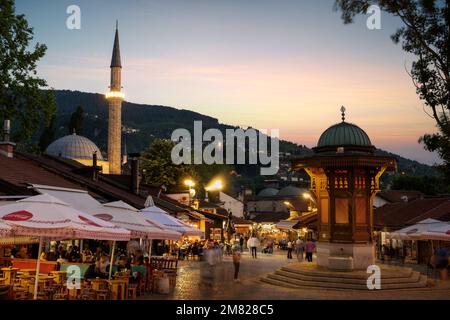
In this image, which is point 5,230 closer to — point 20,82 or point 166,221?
point 166,221

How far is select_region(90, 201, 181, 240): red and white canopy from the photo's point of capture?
16.9 m

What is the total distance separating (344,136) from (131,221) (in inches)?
374

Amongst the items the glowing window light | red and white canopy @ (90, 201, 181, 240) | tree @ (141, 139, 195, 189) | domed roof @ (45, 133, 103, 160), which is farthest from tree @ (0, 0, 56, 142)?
the glowing window light

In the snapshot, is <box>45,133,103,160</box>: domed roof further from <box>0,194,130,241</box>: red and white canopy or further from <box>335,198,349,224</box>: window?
<box>0,194,130,241</box>: red and white canopy

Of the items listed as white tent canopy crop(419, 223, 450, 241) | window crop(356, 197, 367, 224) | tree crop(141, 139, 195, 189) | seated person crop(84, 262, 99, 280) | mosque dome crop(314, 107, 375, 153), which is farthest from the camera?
tree crop(141, 139, 195, 189)

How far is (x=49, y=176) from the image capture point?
24969 millimetres

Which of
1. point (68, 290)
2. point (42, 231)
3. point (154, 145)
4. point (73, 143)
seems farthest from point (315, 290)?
point (73, 143)

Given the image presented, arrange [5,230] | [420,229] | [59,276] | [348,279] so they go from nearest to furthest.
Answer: [5,230]
[59,276]
[348,279]
[420,229]

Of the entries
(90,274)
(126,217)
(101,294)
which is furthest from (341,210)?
(101,294)

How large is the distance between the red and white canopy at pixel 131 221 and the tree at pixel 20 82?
15.8m

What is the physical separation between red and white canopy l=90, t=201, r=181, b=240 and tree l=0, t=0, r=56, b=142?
52.0 ft

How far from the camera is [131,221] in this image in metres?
17.2

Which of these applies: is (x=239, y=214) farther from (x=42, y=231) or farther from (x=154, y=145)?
(x=42, y=231)

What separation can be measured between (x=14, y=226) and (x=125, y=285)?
437cm
